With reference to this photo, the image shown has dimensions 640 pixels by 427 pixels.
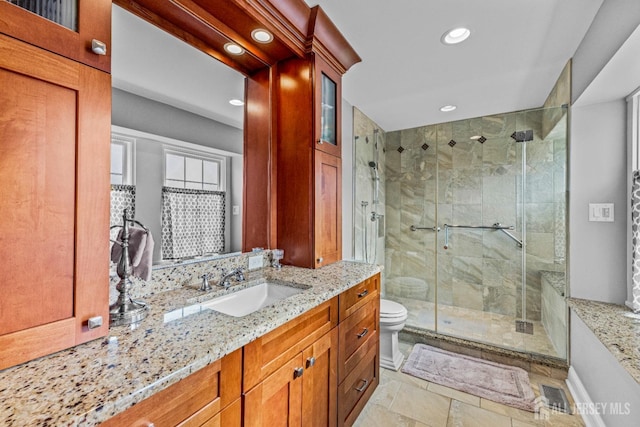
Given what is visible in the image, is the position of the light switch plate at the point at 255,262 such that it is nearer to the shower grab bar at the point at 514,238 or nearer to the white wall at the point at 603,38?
the white wall at the point at 603,38

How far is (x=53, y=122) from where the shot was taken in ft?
2.52

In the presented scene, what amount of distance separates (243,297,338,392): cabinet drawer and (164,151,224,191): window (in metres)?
0.86

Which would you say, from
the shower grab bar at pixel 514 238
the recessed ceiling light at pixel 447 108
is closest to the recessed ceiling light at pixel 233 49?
the recessed ceiling light at pixel 447 108

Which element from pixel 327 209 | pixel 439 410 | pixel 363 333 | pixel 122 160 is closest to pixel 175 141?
pixel 122 160

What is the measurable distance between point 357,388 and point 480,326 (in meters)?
1.85

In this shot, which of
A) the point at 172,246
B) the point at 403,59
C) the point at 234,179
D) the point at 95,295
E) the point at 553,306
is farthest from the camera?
the point at 553,306

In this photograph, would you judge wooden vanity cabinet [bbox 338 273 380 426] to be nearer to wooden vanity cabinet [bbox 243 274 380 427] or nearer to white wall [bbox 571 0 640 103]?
wooden vanity cabinet [bbox 243 274 380 427]

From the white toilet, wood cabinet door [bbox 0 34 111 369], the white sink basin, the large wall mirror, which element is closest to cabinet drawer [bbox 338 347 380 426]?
the white toilet

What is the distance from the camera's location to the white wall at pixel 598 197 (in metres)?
1.76

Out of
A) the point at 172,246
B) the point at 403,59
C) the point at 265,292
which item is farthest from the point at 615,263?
the point at 172,246

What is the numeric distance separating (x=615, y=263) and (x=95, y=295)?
8.86ft

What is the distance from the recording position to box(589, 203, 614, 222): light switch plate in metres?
1.78

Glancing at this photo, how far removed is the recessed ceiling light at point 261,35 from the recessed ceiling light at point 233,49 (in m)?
0.10

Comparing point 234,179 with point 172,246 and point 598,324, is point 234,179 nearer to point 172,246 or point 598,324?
point 172,246
